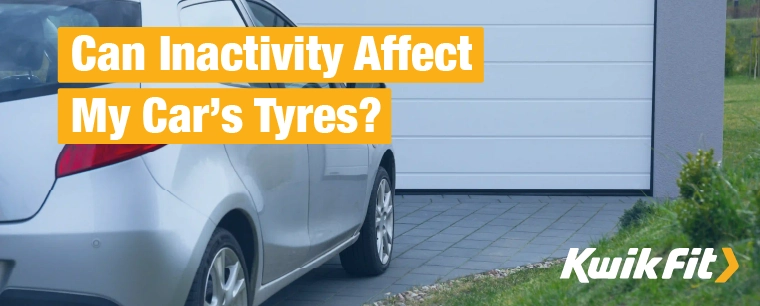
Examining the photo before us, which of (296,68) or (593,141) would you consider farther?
(593,141)

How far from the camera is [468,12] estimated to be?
915 centimetres

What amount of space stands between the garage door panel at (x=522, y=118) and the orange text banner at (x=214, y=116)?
4.00 metres

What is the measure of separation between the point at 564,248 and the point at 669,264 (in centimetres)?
305

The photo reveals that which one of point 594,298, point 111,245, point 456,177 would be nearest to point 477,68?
point 456,177

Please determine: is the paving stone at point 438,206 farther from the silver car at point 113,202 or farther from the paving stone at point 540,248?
the silver car at point 113,202

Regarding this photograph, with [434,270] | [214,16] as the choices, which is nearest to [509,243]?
[434,270]

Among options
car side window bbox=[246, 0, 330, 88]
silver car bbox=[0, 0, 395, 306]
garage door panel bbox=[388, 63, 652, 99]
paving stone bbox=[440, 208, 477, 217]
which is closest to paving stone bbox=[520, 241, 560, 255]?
paving stone bbox=[440, 208, 477, 217]

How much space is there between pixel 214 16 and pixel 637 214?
284 cm

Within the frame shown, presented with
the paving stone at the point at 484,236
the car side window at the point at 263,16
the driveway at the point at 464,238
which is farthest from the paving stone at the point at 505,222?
the car side window at the point at 263,16

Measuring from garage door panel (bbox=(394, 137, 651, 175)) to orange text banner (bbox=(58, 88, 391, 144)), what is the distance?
401cm

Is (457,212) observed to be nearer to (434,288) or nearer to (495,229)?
(495,229)

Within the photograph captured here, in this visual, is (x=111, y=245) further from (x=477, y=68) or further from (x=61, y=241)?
(x=477, y=68)

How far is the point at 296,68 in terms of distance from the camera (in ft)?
15.6

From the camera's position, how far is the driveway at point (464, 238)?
5684 mm
